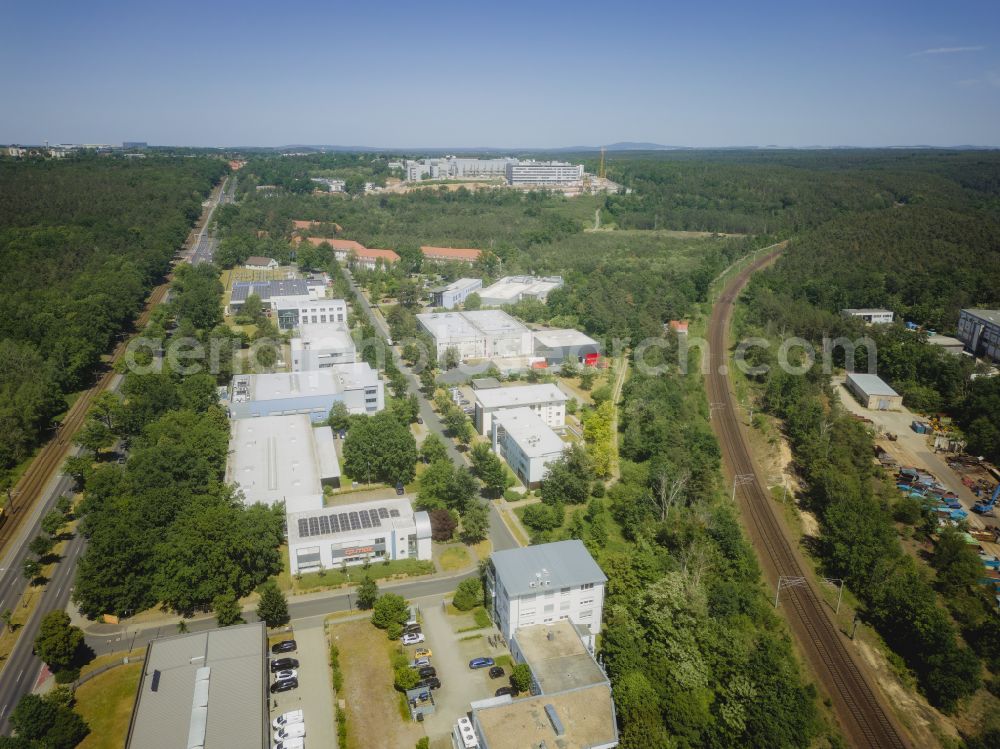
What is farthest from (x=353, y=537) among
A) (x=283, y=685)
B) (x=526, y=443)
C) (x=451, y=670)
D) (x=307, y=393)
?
(x=307, y=393)

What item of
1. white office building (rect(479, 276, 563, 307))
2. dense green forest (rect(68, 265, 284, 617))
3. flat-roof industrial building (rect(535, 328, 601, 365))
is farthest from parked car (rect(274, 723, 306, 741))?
white office building (rect(479, 276, 563, 307))

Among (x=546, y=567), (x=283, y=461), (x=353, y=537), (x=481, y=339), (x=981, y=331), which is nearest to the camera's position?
(x=546, y=567)

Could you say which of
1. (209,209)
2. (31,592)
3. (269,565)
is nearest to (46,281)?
(31,592)

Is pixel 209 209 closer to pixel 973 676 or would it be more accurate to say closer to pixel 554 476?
pixel 554 476

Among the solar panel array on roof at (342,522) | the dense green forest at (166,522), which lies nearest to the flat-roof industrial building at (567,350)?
the dense green forest at (166,522)

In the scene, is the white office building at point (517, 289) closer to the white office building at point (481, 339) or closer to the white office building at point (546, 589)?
the white office building at point (481, 339)

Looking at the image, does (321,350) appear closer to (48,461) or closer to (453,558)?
(48,461)
